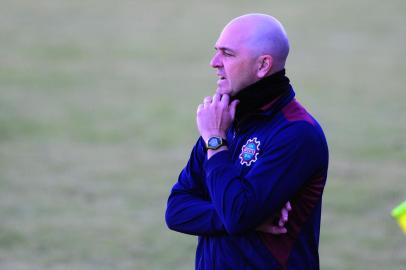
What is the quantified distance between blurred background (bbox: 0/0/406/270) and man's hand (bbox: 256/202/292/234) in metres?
4.09

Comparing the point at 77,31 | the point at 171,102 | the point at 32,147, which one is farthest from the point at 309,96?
the point at 77,31

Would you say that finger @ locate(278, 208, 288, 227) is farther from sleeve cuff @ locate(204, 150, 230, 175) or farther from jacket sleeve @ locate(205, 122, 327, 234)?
sleeve cuff @ locate(204, 150, 230, 175)

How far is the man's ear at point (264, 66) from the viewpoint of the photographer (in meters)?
3.38

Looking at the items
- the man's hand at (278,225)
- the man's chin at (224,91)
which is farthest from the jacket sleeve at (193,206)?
the man's chin at (224,91)

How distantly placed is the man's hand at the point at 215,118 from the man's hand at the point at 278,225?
1.22 ft

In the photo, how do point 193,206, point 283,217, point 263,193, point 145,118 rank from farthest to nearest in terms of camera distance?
point 145,118 → point 193,206 → point 283,217 → point 263,193

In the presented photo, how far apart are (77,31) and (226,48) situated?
53.7ft

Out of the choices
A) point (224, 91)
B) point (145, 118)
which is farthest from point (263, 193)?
point (145, 118)

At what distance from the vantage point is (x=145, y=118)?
548 inches

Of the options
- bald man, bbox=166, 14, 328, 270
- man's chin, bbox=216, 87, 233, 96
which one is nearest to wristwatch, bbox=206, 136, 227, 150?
bald man, bbox=166, 14, 328, 270

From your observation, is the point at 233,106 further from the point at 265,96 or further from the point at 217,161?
the point at 217,161

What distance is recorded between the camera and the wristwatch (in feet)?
10.8

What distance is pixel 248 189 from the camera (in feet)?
10.5

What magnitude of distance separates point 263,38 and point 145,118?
1062cm
